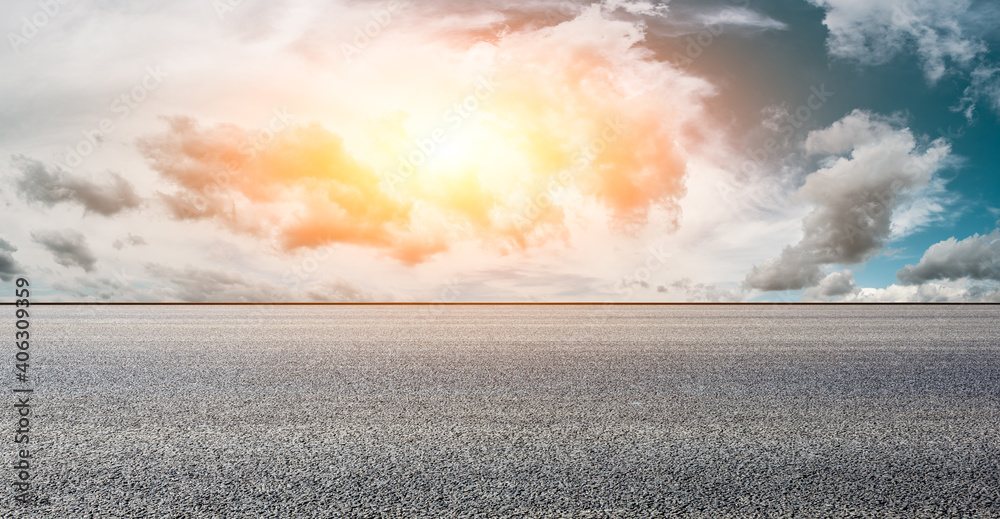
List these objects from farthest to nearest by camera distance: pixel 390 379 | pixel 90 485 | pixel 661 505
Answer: pixel 390 379
pixel 90 485
pixel 661 505

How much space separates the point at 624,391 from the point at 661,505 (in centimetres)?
349

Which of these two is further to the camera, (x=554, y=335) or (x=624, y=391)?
(x=554, y=335)

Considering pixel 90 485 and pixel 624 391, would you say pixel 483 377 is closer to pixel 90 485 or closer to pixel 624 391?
pixel 624 391

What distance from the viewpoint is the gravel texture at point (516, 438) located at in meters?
3.52

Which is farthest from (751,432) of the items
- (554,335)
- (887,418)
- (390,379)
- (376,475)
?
(554,335)

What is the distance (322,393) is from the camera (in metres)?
6.83

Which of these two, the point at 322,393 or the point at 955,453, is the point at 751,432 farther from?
the point at 322,393

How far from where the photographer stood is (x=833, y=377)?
8.08 meters

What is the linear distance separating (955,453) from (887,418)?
3.65ft

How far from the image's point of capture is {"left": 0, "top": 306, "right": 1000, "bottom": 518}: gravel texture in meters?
3.52

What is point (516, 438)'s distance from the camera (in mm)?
4789

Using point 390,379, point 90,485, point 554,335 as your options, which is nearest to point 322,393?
point 390,379

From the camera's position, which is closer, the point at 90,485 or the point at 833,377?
the point at 90,485

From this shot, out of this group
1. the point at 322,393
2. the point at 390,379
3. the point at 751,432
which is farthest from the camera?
the point at 390,379
